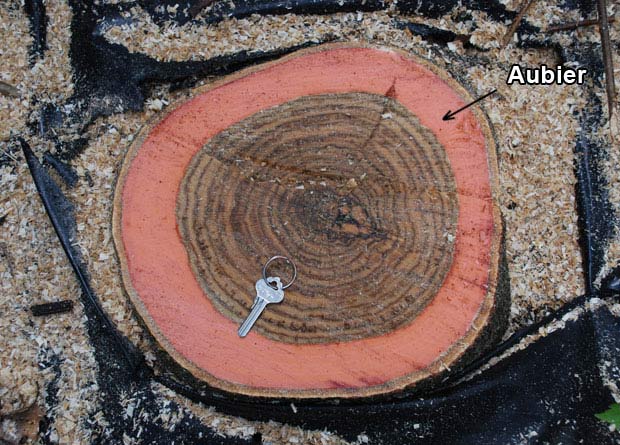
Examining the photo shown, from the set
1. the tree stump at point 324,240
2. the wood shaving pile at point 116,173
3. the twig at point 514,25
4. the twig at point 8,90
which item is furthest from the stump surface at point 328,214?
the twig at point 8,90

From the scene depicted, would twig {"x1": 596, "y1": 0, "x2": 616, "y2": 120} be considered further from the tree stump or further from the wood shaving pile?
the tree stump

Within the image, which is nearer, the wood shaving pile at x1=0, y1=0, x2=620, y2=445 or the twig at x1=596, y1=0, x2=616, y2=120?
the wood shaving pile at x1=0, y1=0, x2=620, y2=445

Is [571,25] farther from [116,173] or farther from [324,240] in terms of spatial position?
[116,173]

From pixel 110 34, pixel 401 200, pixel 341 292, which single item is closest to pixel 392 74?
pixel 401 200

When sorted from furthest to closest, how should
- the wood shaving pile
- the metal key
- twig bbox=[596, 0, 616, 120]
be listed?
twig bbox=[596, 0, 616, 120], the wood shaving pile, the metal key

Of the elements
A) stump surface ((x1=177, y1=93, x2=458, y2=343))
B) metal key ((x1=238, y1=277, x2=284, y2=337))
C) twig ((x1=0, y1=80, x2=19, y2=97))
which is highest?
stump surface ((x1=177, y1=93, x2=458, y2=343))

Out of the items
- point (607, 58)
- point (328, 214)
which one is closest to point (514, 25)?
point (607, 58)

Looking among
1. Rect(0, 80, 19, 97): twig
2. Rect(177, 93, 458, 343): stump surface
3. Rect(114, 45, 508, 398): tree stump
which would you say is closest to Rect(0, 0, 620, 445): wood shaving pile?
Rect(0, 80, 19, 97): twig
